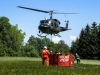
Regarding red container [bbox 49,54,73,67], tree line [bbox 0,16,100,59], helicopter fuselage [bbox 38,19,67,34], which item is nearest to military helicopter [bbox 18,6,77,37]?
helicopter fuselage [bbox 38,19,67,34]

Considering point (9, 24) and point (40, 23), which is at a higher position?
point (9, 24)

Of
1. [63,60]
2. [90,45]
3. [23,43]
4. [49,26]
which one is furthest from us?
[23,43]

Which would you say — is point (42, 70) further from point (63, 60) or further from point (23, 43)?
point (23, 43)

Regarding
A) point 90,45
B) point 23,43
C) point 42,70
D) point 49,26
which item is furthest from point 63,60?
point 23,43

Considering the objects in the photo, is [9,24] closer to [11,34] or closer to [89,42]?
[11,34]

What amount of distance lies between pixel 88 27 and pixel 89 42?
949 cm

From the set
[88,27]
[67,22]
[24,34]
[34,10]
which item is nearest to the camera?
[34,10]

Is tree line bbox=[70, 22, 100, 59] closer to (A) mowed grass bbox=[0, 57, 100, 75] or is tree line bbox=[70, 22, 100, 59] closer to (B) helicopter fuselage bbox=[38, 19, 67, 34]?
(B) helicopter fuselage bbox=[38, 19, 67, 34]

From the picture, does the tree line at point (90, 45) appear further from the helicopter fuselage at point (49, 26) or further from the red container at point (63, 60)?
the red container at point (63, 60)

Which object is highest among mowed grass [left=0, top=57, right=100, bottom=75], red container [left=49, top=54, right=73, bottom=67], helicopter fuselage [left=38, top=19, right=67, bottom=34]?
helicopter fuselage [left=38, top=19, right=67, bottom=34]

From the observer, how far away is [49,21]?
157 feet

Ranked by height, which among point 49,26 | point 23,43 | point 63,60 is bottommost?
point 63,60

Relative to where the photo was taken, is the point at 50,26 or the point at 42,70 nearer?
the point at 42,70

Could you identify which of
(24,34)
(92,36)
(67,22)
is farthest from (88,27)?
(67,22)
